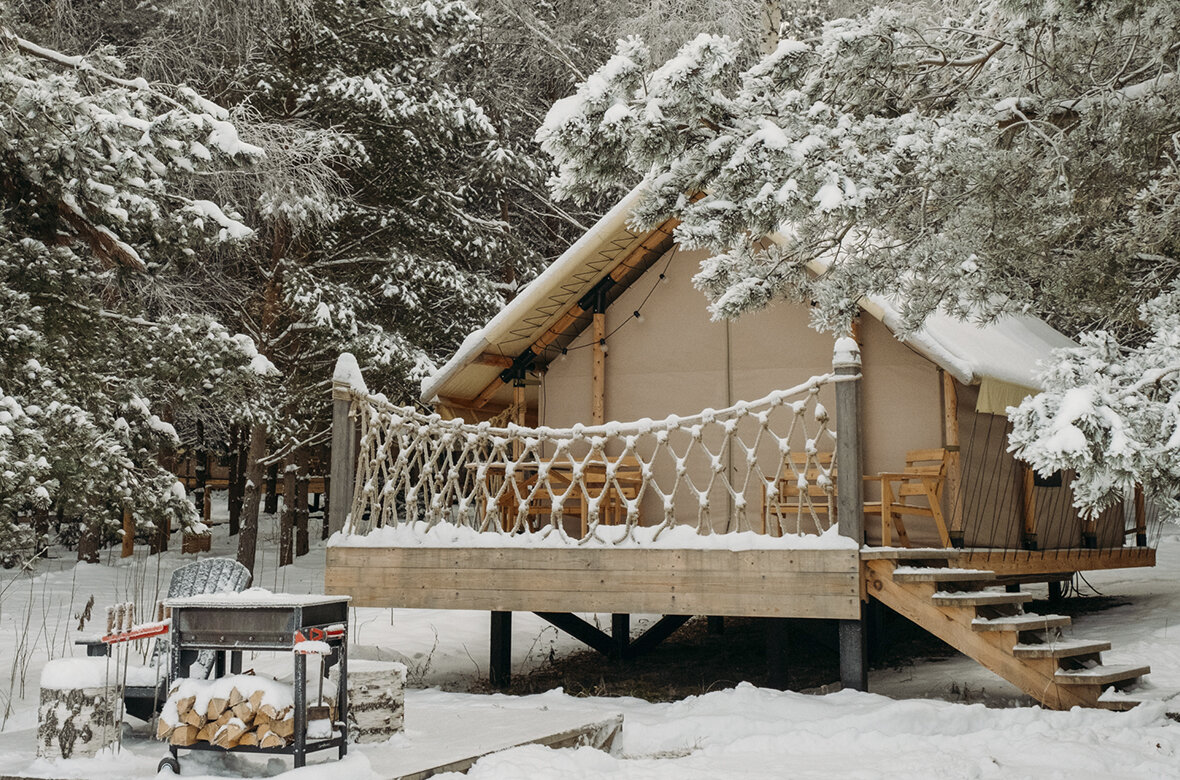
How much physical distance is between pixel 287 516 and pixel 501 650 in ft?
29.0

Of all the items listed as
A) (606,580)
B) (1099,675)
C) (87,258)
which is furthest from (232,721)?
(87,258)

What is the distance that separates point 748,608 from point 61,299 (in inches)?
237

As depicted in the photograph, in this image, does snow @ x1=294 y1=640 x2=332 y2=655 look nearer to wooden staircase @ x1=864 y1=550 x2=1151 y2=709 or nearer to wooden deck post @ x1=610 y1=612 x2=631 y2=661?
wooden staircase @ x1=864 y1=550 x2=1151 y2=709

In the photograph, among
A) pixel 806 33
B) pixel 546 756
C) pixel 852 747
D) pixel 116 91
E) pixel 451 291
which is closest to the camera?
pixel 546 756

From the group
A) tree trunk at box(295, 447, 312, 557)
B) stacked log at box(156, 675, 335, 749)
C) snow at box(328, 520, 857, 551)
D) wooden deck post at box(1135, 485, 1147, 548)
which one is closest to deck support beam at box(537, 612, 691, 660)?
snow at box(328, 520, 857, 551)

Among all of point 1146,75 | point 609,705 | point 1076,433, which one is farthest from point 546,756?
point 1146,75

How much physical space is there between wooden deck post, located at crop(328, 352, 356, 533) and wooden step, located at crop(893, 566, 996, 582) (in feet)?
12.5

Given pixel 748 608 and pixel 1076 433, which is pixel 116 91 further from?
pixel 1076 433

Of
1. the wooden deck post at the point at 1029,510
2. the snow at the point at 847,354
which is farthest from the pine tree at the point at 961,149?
the wooden deck post at the point at 1029,510

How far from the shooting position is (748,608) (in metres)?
6.56

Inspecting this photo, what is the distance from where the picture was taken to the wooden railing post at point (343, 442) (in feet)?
24.8

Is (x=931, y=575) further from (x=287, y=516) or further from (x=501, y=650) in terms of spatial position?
(x=287, y=516)

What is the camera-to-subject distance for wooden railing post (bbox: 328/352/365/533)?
24.8ft

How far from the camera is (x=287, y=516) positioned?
16641 mm
